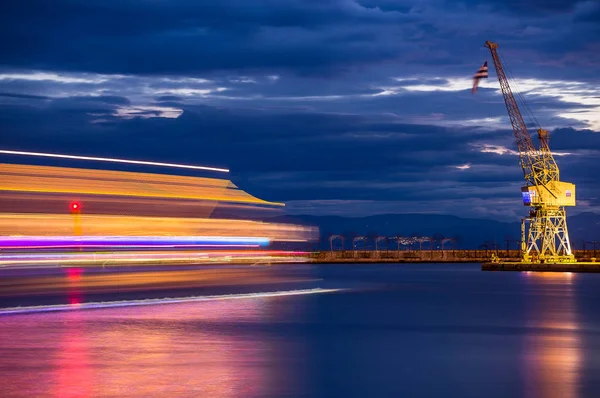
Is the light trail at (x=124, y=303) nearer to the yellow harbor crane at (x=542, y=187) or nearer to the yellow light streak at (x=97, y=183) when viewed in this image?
the yellow light streak at (x=97, y=183)

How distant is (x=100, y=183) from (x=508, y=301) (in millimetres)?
22794

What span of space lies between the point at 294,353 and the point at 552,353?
6257mm

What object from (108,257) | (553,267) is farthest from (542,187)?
(108,257)

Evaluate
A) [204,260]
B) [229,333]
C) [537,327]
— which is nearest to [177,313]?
[229,333]

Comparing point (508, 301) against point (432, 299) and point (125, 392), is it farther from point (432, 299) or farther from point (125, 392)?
point (125, 392)

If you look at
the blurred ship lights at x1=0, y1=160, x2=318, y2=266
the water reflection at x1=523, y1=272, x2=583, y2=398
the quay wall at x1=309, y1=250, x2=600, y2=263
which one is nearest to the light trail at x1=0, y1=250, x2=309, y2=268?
the blurred ship lights at x1=0, y1=160, x2=318, y2=266

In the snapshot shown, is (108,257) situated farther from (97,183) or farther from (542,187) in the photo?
(542,187)

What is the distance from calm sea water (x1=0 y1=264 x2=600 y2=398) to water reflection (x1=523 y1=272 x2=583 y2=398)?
0.12 feet

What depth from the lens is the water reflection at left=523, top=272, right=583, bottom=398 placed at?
15.4 m

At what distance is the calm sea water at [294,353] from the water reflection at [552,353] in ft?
0.12

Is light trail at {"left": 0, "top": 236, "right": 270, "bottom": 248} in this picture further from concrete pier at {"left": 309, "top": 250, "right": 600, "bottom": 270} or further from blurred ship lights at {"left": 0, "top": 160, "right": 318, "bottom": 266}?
concrete pier at {"left": 309, "top": 250, "right": 600, "bottom": 270}

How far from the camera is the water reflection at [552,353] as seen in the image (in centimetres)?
1543

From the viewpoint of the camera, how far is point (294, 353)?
20.6 metres

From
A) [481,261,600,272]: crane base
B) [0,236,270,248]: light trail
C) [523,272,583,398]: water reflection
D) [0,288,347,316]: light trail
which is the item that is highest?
[0,236,270,248]: light trail
